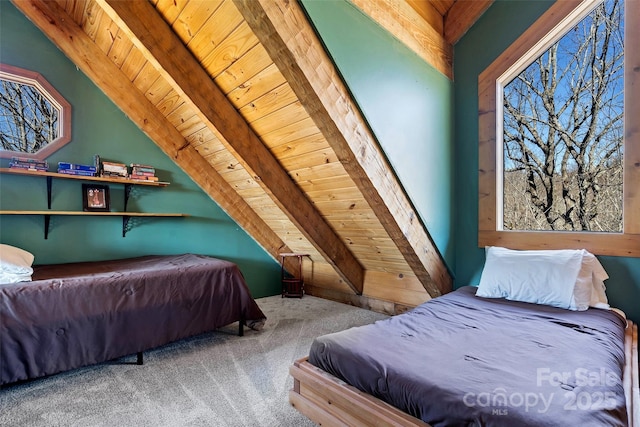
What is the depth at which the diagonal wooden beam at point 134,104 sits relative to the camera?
2.37 metres

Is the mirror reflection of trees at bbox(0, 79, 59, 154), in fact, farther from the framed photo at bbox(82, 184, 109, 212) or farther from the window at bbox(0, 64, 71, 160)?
the framed photo at bbox(82, 184, 109, 212)

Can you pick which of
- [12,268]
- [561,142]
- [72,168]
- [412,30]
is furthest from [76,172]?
[561,142]

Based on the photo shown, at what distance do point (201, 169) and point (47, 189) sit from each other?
118 cm

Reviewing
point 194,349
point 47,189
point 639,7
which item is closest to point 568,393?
point 194,349

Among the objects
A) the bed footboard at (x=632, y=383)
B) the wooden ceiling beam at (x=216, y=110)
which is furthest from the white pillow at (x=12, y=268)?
the bed footboard at (x=632, y=383)

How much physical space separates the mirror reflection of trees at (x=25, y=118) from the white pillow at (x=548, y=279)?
138 inches

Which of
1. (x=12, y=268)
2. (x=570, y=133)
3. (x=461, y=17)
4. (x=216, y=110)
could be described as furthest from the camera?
(x=461, y=17)

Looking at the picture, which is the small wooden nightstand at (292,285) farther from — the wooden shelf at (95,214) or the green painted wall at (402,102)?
the green painted wall at (402,102)

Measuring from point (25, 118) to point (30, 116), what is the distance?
0.11 feet

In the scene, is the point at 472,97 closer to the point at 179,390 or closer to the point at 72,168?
the point at 179,390

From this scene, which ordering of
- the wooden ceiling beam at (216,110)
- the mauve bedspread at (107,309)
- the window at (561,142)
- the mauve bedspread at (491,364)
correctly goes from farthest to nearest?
1. the window at (561,142)
2. the wooden ceiling beam at (216,110)
3. the mauve bedspread at (107,309)
4. the mauve bedspread at (491,364)

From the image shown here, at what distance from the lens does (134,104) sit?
8.94 feet

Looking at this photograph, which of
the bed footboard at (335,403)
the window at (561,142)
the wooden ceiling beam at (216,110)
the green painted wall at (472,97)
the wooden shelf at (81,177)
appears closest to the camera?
the bed footboard at (335,403)

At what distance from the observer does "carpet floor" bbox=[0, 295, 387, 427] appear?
1.52 m
